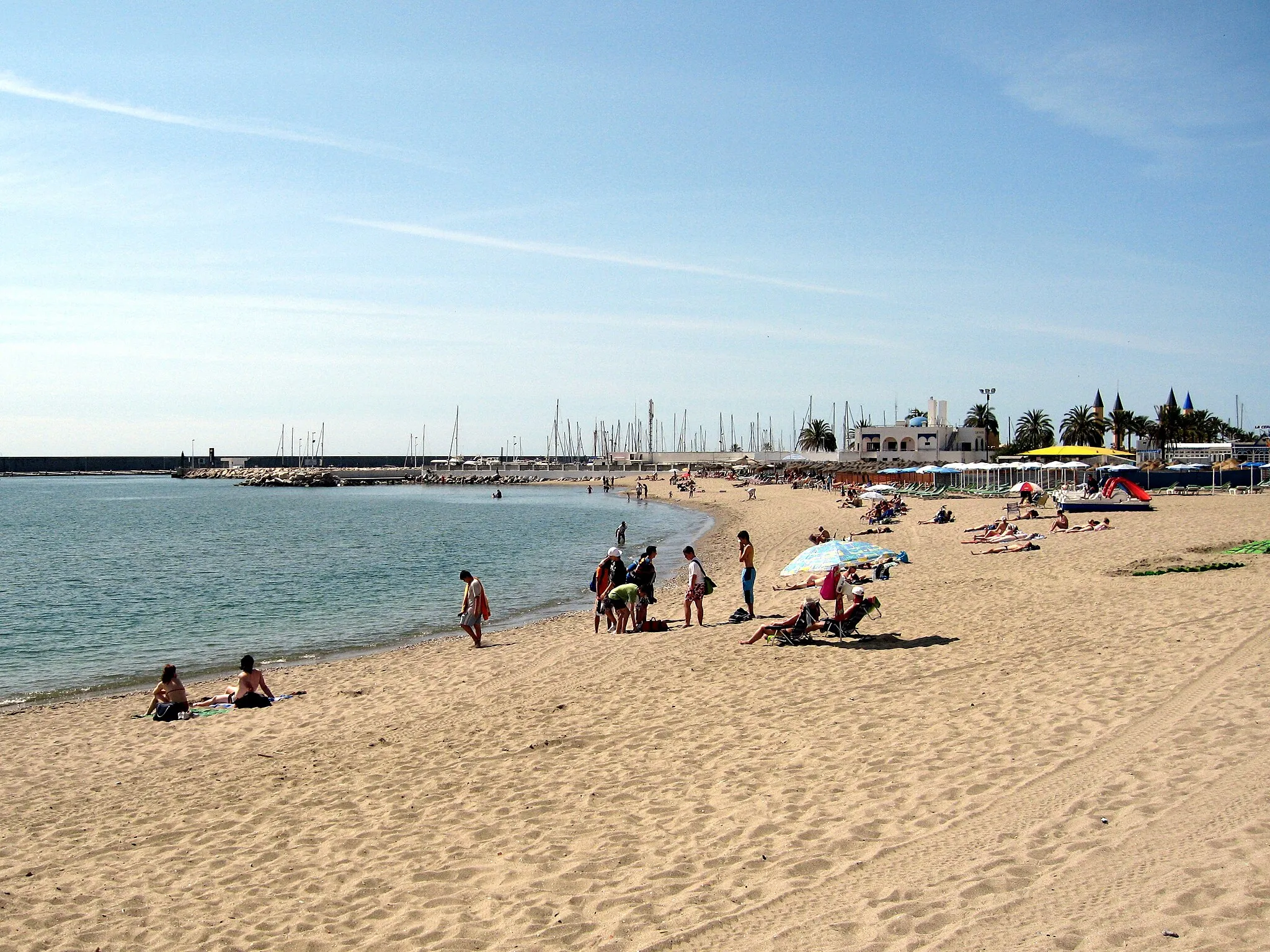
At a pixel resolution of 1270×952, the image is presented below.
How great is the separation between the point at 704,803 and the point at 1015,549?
19.4 m

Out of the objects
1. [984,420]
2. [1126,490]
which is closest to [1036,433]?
[984,420]

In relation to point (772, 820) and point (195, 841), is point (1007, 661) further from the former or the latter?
point (195, 841)

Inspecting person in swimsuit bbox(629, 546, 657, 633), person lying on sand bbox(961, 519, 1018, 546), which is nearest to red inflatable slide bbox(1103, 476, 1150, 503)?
person lying on sand bbox(961, 519, 1018, 546)

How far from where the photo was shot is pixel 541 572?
2977 cm

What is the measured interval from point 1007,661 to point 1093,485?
95.4 ft

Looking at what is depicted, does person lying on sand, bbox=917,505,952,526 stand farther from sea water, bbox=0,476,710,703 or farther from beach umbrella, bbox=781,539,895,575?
beach umbrella, bbox=781,539,895,575

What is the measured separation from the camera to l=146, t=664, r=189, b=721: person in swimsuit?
1180 cm

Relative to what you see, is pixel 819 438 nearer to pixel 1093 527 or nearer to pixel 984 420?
pixel 984 420

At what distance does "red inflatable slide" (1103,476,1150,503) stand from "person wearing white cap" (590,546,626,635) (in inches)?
960

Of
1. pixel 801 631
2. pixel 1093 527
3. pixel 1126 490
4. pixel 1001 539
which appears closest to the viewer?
pixel 801 631

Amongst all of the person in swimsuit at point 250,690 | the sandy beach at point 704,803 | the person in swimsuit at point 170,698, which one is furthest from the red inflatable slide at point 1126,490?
the person in swimsuit at point 170,698

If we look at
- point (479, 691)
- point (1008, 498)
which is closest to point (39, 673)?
point (479, 691)

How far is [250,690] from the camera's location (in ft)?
40.6

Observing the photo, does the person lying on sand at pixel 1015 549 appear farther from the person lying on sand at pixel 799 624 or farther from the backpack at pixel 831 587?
the person lying on sand at pixel 799 624
